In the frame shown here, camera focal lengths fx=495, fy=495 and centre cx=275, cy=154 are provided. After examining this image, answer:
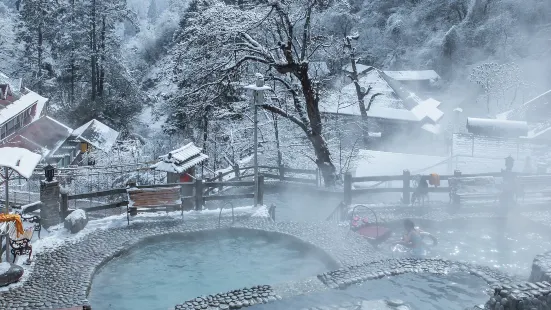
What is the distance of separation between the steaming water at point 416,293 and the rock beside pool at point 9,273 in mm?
5529

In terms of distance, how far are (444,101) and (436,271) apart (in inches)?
1936

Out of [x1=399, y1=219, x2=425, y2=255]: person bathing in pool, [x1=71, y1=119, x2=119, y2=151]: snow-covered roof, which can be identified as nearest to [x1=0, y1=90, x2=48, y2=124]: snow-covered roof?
[x1=71, y1=119, x2=119, y2=151]: snow-covered roof

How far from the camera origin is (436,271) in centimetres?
1195

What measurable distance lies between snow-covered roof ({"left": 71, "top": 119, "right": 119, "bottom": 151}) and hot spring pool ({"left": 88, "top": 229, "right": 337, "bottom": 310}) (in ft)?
93.1

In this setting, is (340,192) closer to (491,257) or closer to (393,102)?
(491,257)

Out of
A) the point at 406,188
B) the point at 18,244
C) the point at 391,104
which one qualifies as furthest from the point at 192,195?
the point at 391,104

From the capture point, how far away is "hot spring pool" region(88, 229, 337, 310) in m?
11.5

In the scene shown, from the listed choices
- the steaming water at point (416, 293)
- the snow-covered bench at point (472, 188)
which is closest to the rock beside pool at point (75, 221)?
the steaming water at point (416, 293)

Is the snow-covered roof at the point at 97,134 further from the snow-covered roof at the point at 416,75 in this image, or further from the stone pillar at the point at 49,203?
the snow-covered roof at the point at 416,75

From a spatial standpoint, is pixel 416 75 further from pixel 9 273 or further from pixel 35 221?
pixel 9 273

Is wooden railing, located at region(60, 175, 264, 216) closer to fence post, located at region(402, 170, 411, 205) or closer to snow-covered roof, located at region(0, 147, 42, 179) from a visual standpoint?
snow-covered roof, located at region(0, 147, 42, 179)

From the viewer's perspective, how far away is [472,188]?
1984cm

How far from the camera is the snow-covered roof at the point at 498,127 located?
35938 mm

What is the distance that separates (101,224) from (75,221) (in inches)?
41.1
